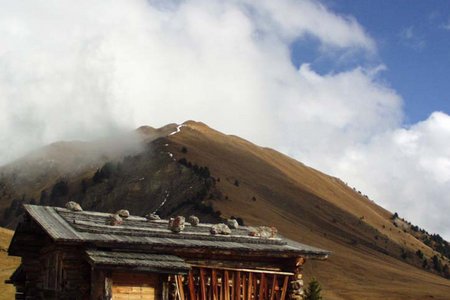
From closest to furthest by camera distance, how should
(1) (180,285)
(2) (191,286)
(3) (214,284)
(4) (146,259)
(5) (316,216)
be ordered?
(4) (146,259), (1) (180,285), (2) (191,286), (3) (214,284), (5) (316,216)

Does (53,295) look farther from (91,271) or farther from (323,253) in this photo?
(323,253)

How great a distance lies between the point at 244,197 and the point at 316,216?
64.9 feet

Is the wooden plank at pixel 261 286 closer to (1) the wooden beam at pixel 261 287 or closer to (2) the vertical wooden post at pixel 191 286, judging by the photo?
(1) the wooden beam at pixel 261 287

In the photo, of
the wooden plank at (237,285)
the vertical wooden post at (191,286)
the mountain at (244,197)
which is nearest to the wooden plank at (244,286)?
the wooden plank at (237,285)

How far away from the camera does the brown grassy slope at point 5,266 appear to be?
4674 cm

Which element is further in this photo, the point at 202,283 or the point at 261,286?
the point at 261,286

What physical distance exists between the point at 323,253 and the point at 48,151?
173 metres

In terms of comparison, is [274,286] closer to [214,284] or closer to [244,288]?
[244,288]

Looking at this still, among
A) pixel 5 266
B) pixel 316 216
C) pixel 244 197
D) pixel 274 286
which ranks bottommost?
pixel 274 286

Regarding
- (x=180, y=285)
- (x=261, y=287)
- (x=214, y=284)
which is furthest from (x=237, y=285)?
(x=180, y=285)

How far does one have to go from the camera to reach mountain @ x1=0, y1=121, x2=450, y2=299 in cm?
9025

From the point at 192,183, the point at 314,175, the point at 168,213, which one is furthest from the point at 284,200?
the point at 314,175

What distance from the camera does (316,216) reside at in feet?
382

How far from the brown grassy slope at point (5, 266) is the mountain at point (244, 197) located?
29659 mm
